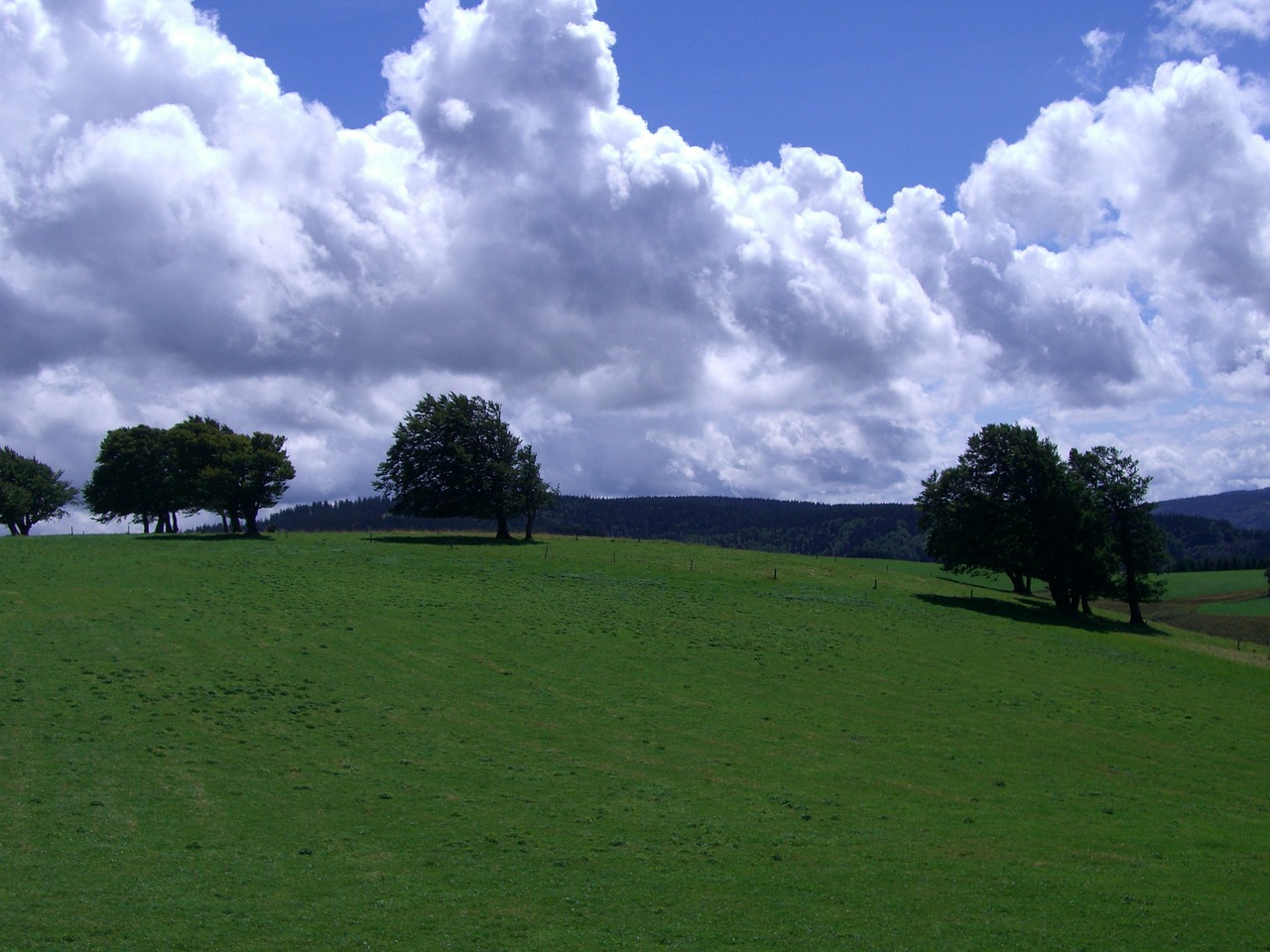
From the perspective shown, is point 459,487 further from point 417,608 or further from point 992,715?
point 992,715

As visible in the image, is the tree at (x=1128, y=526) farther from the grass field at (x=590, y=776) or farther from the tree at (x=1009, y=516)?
the grass field at (x=590, y=776)

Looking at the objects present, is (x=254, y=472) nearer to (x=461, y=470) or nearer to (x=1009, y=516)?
(x=461, y=470)

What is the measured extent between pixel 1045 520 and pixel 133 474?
272ft

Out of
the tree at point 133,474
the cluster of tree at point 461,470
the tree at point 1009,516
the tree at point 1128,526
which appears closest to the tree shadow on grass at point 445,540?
the cluster of tree at point 461,470

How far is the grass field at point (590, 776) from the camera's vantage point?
53.9ft

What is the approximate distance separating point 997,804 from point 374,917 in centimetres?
1719

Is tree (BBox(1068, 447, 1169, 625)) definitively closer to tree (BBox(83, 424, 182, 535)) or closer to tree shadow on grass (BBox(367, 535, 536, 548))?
tree shadow on grass (BBox(367, 535, 536, 548))

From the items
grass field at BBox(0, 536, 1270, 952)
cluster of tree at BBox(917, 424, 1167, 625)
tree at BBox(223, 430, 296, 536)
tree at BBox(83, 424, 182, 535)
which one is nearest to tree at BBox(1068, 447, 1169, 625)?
cluster of tree at BBox(917, 424, 1167, 625)

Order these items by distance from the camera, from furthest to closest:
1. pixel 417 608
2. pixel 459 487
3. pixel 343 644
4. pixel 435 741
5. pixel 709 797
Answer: pixel 459 487 → pixel 417 608 → pixel 343 644 → pixel 435 741 → pixel 709 797

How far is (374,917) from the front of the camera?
15.9 m

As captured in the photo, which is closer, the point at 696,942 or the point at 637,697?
the point at 696,942

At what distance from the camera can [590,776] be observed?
25844 mm

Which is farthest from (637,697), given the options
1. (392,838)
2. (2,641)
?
(2,641)

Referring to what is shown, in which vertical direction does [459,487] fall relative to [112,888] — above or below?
above
